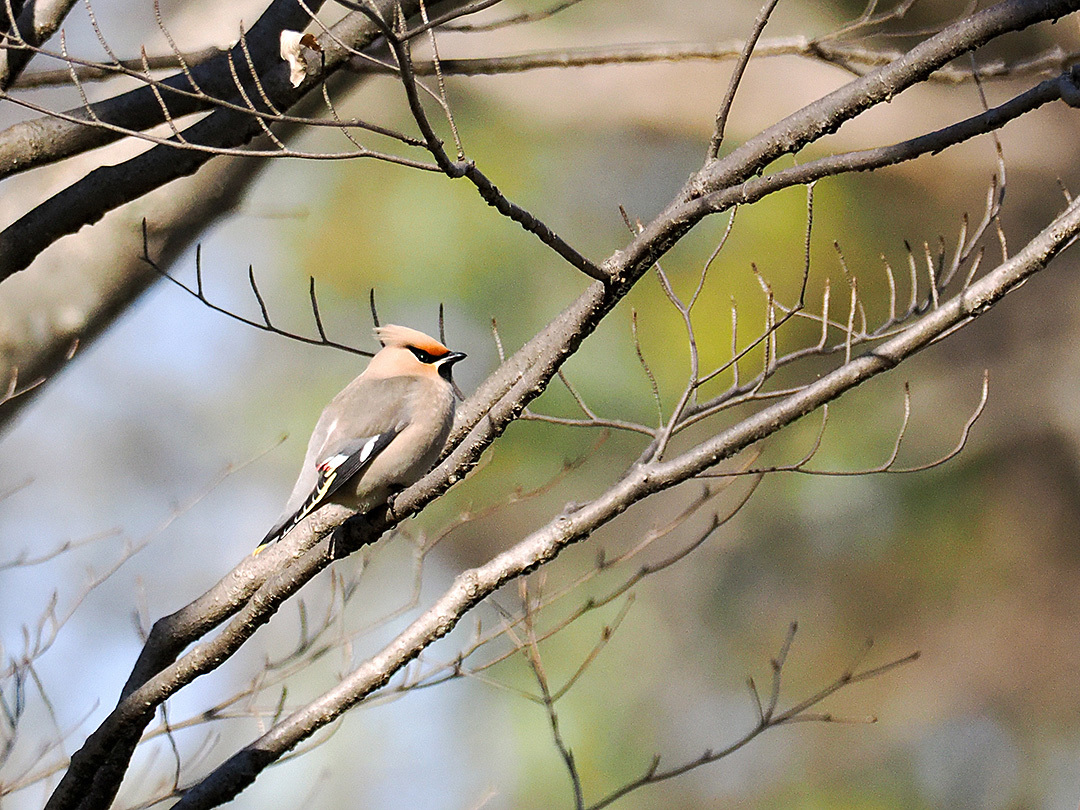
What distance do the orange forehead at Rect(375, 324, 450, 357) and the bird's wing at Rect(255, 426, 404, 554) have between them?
2.18 ft

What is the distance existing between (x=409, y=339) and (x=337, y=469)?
103cm

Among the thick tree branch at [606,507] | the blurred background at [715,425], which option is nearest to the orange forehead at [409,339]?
the thick tree branch at [606,507]

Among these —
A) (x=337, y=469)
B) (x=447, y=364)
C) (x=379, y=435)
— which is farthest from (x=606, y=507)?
(x=447, y=364)

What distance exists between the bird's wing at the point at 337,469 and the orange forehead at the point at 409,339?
67cm

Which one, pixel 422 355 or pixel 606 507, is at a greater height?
pixel 422 355

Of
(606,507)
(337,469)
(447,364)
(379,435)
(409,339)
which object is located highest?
(409,339)

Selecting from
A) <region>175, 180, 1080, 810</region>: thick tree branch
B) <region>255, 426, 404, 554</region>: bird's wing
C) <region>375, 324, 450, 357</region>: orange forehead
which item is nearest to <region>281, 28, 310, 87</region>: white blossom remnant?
<region>255, 426, 404, 554</region>: bird's wing

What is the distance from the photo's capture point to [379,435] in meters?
4.42

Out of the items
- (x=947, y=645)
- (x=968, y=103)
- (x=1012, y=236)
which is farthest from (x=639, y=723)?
(x=968, y=103)

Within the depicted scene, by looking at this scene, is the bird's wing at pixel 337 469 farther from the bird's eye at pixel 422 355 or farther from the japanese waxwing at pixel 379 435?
the bird's eye at pixel 422 355

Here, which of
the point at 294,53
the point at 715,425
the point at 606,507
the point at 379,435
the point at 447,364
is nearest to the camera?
the point at 606,507

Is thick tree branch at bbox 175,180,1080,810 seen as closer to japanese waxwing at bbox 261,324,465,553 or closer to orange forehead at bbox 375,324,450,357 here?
japanese waxwing at bbox 261,324,465,553

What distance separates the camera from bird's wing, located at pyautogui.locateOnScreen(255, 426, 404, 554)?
159 inches

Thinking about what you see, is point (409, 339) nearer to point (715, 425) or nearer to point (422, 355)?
point (422, 355)
